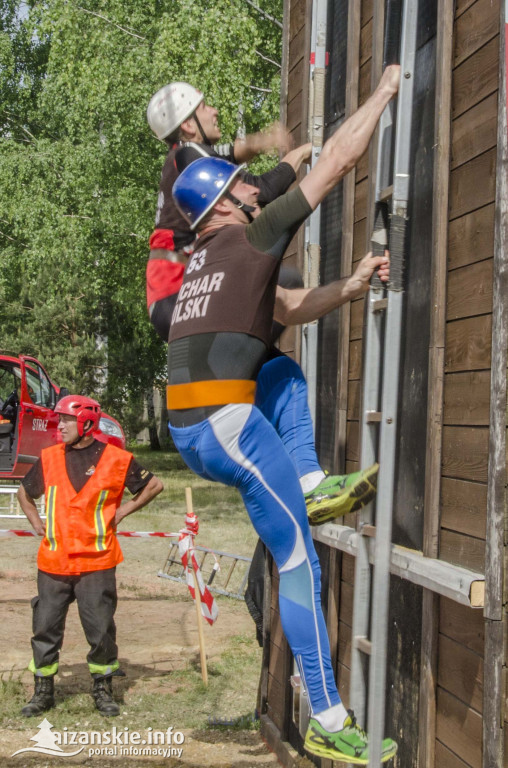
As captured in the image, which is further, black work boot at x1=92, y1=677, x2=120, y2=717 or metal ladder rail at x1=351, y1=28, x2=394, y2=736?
black work boot at x1=92, y1=677, x2=120, y2=717

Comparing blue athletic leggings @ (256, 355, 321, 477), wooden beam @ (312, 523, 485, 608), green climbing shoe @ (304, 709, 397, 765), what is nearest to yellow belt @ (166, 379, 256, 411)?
blue athletic leggings @ (256, 355, 321, 477)

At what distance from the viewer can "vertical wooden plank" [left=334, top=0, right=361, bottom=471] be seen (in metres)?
5.31

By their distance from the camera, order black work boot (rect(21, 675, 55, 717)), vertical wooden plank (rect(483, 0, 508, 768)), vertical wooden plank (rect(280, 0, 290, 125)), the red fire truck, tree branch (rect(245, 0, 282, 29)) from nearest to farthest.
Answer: vertical wooden plank (rect(483, 0, 508, 768))
vertical wooden plank (rect(280, 0, 290, 125))
black work boot (rect(21, 675, 55, 717))
the red fire truck
tree branch (rect(245, 0, 282, 29))

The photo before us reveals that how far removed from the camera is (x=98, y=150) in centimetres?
2300

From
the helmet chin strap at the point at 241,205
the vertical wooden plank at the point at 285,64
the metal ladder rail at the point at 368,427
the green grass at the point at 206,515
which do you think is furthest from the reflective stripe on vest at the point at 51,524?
the green grass at the point at 206,515

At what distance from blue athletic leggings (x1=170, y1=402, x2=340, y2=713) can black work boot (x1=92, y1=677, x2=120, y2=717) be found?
14.6 ft

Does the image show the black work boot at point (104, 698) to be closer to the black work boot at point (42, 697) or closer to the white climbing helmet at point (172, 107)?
the black work boot at point (42, 697)

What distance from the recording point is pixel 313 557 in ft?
12.2

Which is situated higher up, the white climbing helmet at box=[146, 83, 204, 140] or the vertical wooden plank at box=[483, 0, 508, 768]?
the white climbing helmet at box=[146, 83, 204, 140]

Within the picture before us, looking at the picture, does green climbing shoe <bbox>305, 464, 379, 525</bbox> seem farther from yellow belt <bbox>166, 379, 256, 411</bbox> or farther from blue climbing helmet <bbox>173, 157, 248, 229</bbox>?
blue climbing helmet <bbox>173, 157, 248, 229</bbox>

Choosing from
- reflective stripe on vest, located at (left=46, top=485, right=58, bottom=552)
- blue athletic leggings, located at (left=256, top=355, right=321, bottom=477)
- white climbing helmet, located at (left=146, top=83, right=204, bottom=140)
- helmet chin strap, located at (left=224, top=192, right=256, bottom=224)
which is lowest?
reflective stripe on vest, located at (left=46, top=485, right=58, bottom=552)

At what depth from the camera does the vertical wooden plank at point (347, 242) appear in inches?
209

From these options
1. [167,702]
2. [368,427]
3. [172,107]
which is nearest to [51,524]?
[167,702]

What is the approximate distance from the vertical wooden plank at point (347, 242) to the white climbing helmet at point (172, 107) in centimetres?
118
